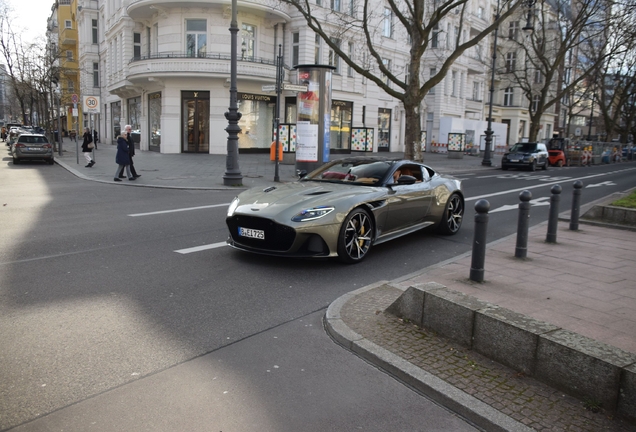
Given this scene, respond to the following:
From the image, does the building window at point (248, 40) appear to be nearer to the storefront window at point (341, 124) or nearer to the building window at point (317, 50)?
the building window at point (317, 50)

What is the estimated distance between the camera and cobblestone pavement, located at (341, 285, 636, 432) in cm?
300

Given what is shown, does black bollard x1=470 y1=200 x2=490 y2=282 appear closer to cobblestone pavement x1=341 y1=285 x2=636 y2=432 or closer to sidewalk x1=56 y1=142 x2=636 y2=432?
sidewalk x1=56 y1=142 x2=636 y2=432

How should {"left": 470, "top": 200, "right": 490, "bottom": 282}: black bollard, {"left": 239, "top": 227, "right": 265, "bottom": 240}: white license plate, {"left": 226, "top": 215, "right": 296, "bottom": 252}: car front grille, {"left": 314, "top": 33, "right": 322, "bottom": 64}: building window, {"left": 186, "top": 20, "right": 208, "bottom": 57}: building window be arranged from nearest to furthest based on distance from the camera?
{"left": 470, "top": 200, "right": 490, "bottom": 282}: black bollard < {"left": 226, "top": 215, "right": 296, "bottom": 252}: car front grille < {"left": 239, "top": 227, "right": 265, "bottom": 240}: white license plate < {"left": 186, "top": 20, "right": 208, "bottom": 57}: building window < {"left": 314, "top": 33, "right": 322, "bottom": 64}: building window

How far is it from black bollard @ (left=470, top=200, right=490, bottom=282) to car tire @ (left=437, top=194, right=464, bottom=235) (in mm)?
2981

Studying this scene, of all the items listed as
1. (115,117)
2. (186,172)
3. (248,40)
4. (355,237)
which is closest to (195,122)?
(248,40)

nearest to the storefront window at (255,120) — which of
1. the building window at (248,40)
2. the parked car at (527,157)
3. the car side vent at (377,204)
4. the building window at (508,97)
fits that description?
the building window at (248,40)

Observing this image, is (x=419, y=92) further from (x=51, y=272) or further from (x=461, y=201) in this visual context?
(x=51, y=272)

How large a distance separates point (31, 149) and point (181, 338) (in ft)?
78.8

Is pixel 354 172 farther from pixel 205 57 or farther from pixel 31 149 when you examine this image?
pixel 205 57

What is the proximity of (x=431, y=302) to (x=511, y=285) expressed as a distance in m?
1.80

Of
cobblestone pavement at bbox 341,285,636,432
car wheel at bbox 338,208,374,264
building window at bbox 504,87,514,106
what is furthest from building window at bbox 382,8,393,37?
cobblestone pavement at bbox 341,285,636,432

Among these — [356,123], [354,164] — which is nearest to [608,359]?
[354,164]

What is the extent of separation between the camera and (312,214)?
20.1 ft

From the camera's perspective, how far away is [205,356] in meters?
3.84
